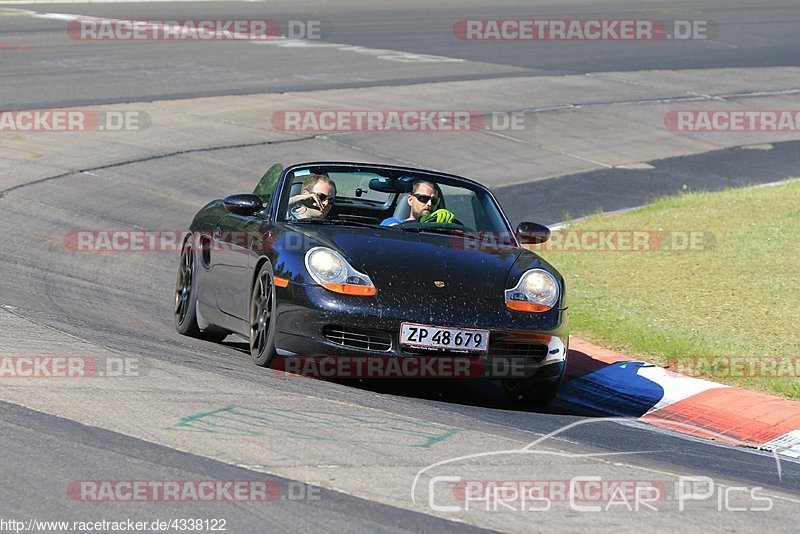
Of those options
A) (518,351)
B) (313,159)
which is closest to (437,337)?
(518,351)

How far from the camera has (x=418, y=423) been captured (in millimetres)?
6941

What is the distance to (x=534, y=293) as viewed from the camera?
828cm

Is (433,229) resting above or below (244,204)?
below

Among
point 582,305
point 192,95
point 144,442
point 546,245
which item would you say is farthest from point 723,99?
point 144,442
